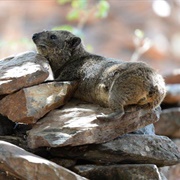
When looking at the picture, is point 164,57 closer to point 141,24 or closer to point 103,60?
point 141,24

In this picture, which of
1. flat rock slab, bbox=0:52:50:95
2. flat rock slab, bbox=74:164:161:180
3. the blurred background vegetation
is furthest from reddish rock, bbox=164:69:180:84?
the blurred background vegetation

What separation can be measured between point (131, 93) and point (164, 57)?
27.5 feet

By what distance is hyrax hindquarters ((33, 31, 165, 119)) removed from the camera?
3.08 metres

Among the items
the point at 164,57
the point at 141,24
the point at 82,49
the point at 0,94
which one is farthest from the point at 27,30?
the point at 0,94

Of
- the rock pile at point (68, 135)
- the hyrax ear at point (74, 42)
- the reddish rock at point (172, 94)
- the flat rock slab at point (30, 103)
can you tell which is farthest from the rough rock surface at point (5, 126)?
the reddish rock at point (172, 94)

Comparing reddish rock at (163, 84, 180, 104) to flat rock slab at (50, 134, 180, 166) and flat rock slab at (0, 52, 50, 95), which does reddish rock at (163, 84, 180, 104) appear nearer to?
flat rock slab at (50, 134, 180, 166)

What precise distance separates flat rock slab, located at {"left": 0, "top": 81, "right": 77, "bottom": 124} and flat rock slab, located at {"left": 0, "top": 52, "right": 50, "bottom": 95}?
0.17 ft

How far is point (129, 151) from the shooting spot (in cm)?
311

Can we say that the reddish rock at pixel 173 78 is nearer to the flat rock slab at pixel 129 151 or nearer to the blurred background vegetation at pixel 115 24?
the flat rock slab at pixel 129 151

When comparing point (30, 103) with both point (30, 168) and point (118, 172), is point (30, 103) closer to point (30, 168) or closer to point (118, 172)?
point (30, 168)

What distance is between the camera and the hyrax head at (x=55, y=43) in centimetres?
386

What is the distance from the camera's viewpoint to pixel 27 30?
1123 cm

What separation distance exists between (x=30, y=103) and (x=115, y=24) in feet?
27.8

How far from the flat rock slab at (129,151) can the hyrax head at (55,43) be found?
1.13 metres
